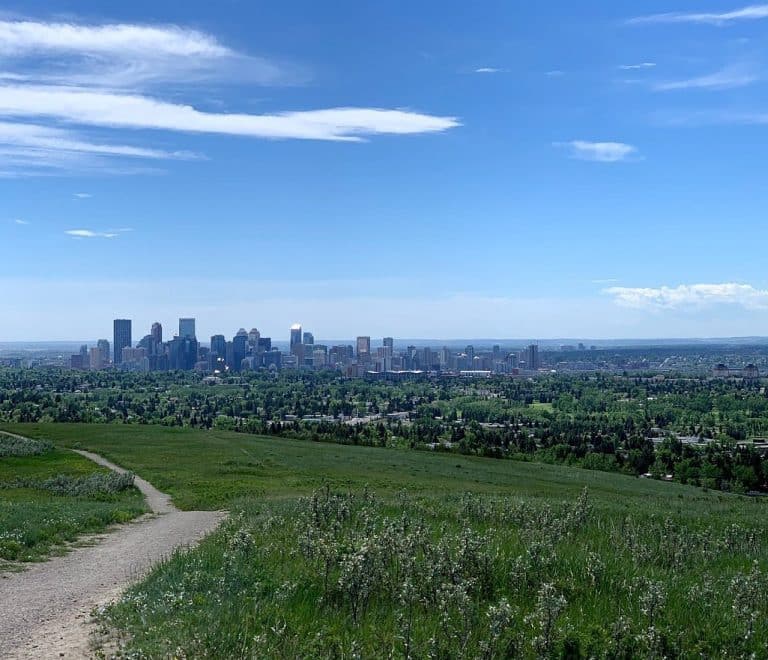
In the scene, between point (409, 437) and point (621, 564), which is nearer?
point (621, 564)

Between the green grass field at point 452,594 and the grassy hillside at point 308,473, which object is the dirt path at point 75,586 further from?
the grassy hillside at point 308,473

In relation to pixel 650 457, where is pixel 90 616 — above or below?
above

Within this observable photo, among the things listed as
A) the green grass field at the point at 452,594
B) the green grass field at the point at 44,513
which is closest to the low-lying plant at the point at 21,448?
the green grass field at the point at 44,513

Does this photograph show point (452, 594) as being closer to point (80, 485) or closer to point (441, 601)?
point (441, 601)

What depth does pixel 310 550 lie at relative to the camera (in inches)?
493

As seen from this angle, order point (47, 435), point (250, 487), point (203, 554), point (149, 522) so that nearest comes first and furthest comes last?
point (203, 554)
point (149, 522)
point (250, 487)
point (47, 435)

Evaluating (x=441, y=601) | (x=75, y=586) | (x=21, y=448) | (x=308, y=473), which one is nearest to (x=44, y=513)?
(x=75, y=586)

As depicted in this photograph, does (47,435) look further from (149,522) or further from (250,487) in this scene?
(149,522)

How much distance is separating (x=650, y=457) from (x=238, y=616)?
288ft

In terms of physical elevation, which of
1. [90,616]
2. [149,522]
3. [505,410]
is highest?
[90,616]

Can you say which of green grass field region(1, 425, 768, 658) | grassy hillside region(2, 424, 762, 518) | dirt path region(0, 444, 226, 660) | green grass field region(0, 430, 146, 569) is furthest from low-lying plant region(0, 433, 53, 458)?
green grass field region(1, 425, 768, 658)

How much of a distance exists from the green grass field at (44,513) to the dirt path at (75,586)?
68cm

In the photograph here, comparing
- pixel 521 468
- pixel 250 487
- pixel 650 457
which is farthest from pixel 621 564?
pixel 650 457

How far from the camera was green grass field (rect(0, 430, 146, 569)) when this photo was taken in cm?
1706
